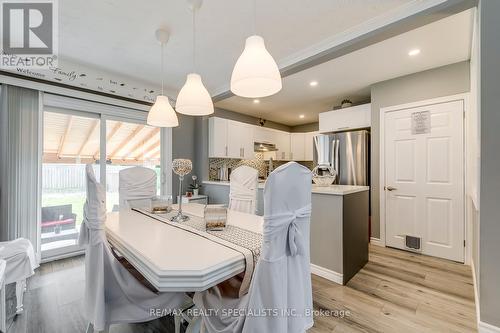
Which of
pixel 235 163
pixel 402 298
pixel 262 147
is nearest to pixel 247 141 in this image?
pixel 262 147

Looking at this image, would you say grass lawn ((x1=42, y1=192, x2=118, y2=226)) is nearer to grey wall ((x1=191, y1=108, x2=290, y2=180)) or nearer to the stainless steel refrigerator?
grey wall ((x1=191, y1=108, x2=290, y2=180))

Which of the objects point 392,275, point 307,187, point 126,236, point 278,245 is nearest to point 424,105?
point 392,275

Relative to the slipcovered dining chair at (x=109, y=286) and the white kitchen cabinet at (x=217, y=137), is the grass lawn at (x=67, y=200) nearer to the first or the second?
the white kitchen cabinet at (x=217, y=137)

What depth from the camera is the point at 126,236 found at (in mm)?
1258

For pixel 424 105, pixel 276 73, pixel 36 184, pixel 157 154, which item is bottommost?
pixel 36 184

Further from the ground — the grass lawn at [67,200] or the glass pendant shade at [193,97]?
the glass pendant shade at [193,97]

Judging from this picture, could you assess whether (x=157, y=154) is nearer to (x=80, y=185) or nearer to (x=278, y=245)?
(x=80, y=185)

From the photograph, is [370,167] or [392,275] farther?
[370,167]

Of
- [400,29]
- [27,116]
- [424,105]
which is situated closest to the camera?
A: [400,29]

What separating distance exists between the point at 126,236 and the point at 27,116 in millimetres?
2476

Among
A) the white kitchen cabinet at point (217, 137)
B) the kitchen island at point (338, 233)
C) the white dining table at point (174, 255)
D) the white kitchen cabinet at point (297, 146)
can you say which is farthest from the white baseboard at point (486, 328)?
the white kitchen cabinet at point (297, 146)

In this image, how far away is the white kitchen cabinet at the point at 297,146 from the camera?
5.39m

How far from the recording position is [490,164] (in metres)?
1.47

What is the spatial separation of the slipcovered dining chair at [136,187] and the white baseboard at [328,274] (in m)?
1.96
